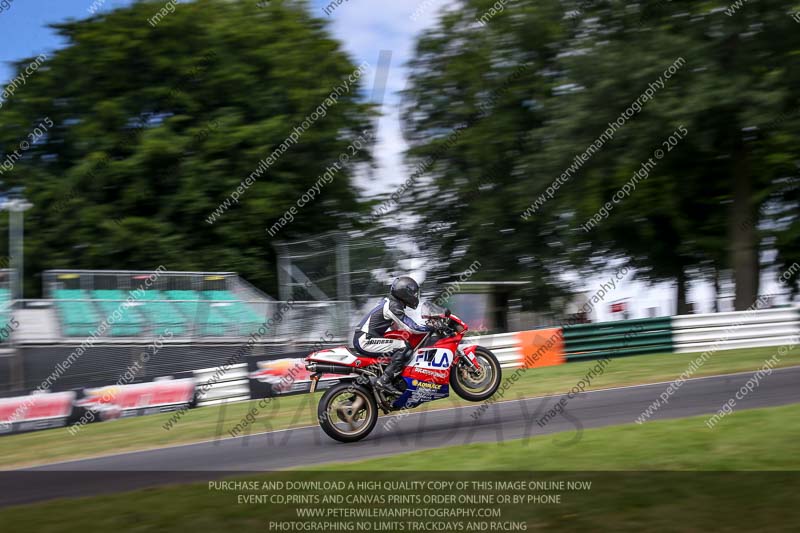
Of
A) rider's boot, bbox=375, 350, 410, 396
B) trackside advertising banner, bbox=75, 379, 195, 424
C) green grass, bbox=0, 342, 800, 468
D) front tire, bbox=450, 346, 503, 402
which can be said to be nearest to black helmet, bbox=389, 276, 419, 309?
rider's boot, bbox=375, 350, 410, 396

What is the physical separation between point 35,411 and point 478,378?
9522 mm

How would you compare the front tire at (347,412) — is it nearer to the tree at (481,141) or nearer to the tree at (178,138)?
the tree at (481,141)

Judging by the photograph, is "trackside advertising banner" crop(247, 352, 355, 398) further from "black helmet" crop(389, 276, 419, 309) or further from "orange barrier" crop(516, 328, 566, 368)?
"black helmet" crop(389, 276, 419, 309)

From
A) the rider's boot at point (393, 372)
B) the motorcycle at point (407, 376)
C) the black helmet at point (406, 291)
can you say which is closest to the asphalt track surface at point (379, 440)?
the motorcycle at point (407, 376)

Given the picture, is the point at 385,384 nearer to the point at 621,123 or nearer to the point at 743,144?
the point at 621,123

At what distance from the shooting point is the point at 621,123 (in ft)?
68.9

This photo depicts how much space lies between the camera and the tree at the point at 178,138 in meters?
26.8

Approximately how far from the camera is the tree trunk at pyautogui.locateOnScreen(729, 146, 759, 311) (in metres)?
21.8

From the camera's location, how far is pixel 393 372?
10.0 m

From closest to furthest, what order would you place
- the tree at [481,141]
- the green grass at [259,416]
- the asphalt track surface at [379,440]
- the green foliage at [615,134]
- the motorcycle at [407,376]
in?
the asphalt track surface at [379,440], the motorcycle at [407,376], the green grass at [259,416], the green foliage at [615,134], the tree at [481,141]

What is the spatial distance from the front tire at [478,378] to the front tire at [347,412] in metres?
1.07

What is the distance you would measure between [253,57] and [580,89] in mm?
11896

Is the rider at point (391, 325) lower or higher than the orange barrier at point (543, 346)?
higher

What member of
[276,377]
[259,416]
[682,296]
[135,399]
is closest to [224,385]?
[276,377]
